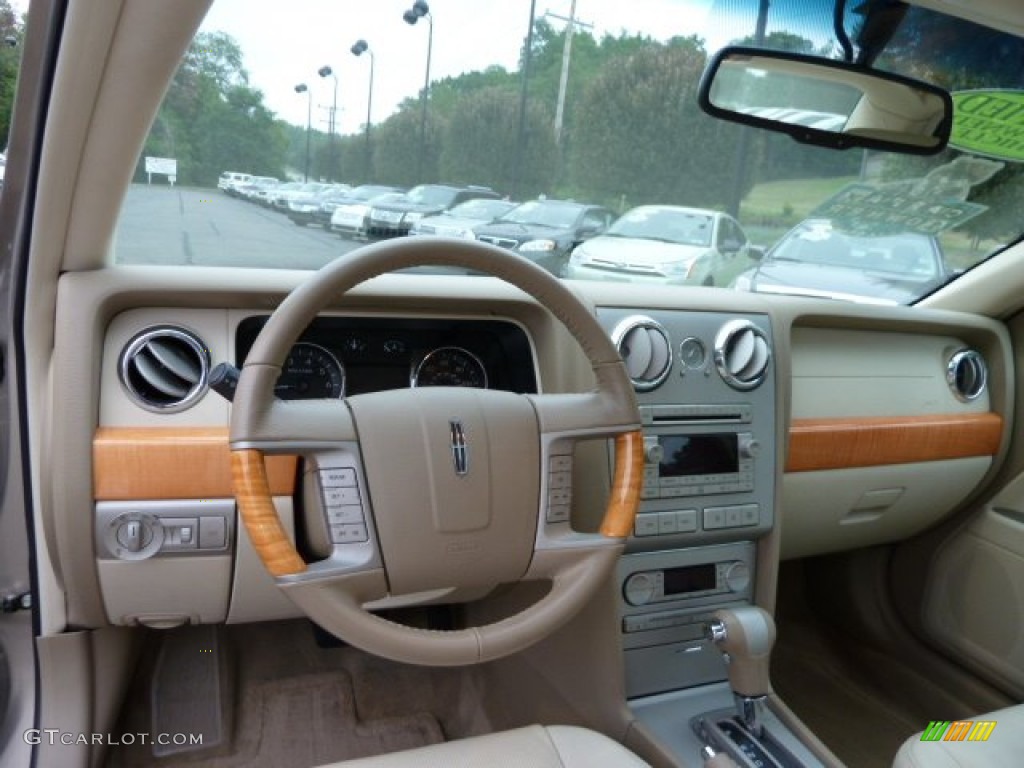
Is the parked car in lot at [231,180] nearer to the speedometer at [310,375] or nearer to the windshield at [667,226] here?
the speedometer at [310,375]

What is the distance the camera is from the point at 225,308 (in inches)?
64.3

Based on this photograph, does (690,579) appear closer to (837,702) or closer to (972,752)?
(972,752)

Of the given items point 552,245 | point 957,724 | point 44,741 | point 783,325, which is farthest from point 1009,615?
point 44,741

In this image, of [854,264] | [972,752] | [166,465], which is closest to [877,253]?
[854,264]

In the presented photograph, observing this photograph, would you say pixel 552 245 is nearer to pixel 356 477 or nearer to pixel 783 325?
pixel 783 325

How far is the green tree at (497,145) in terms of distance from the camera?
1.83 m

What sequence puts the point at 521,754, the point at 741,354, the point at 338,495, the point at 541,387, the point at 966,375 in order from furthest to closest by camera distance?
the point at 966,375, the point at 741,354, the point at 541,387, the point at 521,754, the point at 338,495

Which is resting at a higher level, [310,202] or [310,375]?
[310,202]

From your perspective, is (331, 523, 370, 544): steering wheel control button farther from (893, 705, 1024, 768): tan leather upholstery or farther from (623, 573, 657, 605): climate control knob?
(893, 705, 1024, 768): tan leather upholstery

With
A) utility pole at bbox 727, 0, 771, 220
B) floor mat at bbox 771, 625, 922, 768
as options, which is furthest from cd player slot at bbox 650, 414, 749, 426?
floor mat at bbox 771, 625, 922, 768

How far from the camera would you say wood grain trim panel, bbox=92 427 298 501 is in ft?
4.95

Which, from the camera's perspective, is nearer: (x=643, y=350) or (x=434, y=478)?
(x=434, y=478)

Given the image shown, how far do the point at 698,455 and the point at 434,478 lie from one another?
33.4 inches

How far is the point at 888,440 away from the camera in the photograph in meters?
2.31
